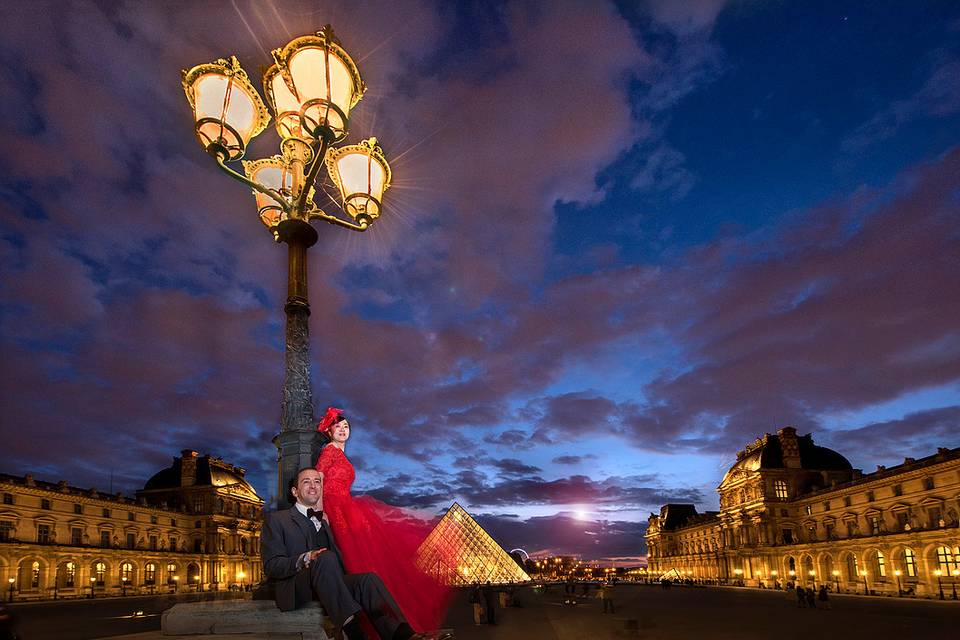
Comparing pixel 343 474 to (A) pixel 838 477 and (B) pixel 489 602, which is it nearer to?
(B) pixel 489 602

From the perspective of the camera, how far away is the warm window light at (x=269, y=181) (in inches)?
291

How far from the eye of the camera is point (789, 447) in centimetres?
6016

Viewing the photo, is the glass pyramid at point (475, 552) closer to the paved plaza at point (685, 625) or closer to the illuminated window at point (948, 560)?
the paved plaza at point (685, 625)

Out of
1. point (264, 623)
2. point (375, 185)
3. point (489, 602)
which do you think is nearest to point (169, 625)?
point (264, 623)

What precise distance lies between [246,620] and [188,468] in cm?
6784

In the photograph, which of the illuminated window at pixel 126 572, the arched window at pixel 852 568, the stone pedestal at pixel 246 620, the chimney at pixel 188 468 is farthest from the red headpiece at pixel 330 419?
the chimney at pixel 188 468

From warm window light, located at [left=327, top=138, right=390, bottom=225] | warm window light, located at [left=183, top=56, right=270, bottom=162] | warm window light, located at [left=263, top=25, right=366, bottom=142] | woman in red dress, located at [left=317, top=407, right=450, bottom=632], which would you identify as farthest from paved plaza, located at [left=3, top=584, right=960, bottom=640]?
warm window light, located at [left=263, top=25, right=366, bottom=142]

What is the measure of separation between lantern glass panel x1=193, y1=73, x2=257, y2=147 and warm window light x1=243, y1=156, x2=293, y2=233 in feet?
4.12

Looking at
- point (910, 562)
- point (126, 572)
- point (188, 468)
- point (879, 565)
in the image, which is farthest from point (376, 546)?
point (188, 468)

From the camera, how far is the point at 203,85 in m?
5.96

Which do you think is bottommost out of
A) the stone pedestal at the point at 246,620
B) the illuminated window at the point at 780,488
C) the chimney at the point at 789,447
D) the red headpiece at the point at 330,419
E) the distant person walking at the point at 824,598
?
the distant person walking at the point at 824,598

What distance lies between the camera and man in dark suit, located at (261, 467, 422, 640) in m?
4.07

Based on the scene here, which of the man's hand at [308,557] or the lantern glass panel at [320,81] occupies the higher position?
the lantern glass panel at [320,81]

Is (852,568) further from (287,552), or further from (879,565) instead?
(287,552)
